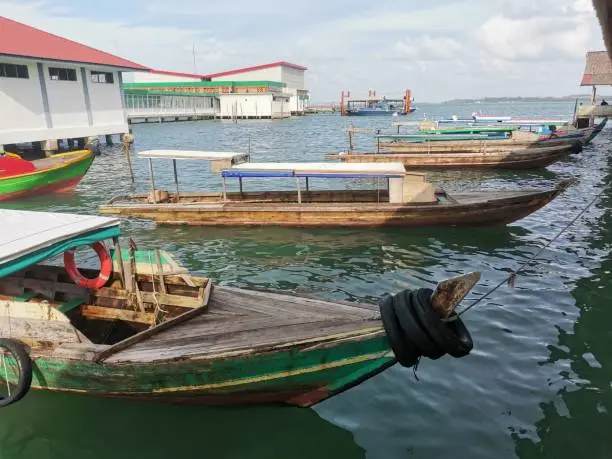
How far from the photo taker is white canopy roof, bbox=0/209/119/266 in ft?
18.9

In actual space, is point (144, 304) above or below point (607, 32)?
below

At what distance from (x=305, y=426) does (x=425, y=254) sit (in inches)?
278

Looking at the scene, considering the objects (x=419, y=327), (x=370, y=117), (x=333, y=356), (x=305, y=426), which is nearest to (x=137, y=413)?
(x=305, y=426)

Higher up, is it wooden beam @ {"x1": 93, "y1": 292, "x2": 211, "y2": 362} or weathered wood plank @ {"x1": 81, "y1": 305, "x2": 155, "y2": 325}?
wooden beam @ {"x1": 93, "y1": 292, "x2": 211, "y2": 362}

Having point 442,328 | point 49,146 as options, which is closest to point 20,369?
point 442,328

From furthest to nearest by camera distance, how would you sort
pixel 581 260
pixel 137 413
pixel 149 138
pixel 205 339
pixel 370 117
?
pixel 370 117
pixel 149 138
pixel 581 260
pixel 137 413
pixel 205 339

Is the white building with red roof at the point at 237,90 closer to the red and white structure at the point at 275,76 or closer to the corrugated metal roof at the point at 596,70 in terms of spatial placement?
the red and white structure at the point at 275,76

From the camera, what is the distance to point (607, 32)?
3.78 metres

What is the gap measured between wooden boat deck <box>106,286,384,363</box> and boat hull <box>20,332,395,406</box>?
4.0 inches

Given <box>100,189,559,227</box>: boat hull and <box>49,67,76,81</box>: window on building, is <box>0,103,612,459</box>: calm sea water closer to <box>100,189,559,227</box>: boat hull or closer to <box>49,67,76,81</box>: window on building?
<box>100,189,559,227</box>: boat hull

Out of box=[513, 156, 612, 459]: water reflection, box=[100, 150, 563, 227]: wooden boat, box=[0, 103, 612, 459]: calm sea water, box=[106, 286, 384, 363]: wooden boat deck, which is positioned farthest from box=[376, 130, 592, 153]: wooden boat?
box=[106, 286, 384, 363]: wooden boat deck

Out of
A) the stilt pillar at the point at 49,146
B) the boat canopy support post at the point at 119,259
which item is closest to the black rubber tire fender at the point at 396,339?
the boat canopy support post at the point at 119,259

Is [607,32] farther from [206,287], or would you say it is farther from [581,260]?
[581,260]

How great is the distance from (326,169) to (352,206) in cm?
141
